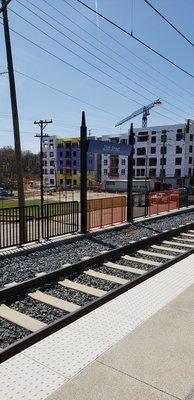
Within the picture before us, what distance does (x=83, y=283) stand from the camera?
8.81 meters

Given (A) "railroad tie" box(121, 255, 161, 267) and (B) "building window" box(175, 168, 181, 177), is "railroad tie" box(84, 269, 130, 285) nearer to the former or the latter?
(A) "railroad tie" box(121, 255, 161, 267)

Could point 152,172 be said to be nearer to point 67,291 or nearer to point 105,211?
point 105,211

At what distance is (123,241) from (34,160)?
172 meters

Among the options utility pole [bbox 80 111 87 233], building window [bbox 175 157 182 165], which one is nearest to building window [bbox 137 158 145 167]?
building window [bbox 175 157 182 165]

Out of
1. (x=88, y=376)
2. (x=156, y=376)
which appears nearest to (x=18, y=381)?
(x=88, y=376)

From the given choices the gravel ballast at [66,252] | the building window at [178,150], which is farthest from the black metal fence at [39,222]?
the building window at [178,150]

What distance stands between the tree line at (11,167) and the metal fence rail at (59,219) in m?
82.4

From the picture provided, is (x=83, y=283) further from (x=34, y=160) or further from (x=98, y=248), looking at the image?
(x=34, y=160)

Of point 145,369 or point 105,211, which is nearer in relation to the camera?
point 145,369

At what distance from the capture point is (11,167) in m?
135

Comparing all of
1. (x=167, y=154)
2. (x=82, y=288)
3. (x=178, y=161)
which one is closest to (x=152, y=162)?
(x=167, y=154)

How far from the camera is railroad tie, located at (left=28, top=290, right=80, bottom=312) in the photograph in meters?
7.25

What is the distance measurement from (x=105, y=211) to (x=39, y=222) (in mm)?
5069

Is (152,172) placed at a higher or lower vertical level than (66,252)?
higher
